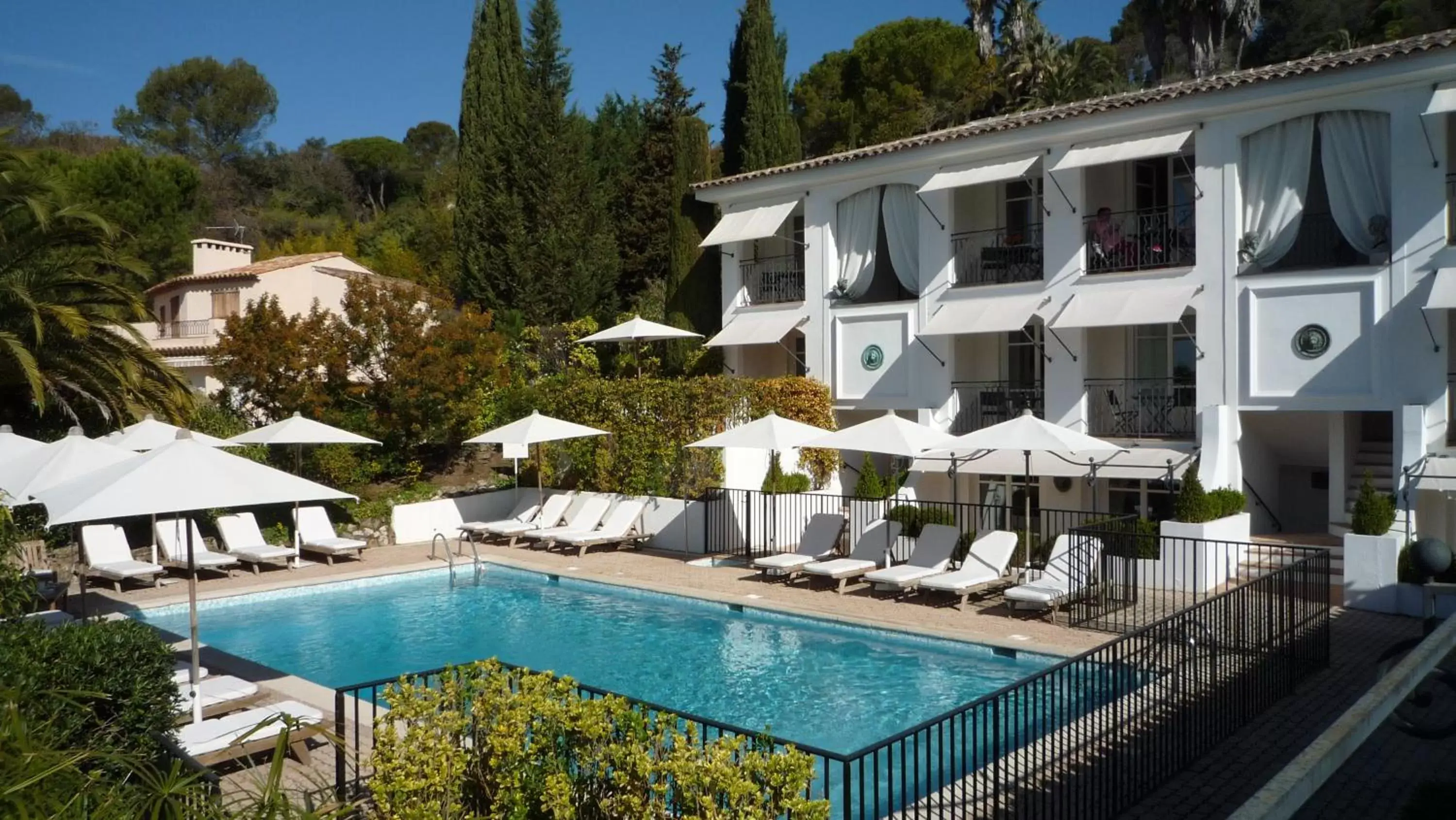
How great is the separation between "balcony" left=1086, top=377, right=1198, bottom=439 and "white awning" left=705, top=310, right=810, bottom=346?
A: 24.7ft

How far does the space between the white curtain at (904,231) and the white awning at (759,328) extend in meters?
2.74

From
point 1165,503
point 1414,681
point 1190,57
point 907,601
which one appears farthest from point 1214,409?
point 1190,57

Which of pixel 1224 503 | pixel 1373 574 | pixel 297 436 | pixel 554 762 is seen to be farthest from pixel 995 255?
→ pixel 554 762

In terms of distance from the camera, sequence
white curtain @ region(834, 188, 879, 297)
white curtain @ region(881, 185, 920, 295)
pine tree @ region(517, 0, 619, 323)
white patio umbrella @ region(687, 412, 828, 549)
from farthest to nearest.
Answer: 1. pine tree @ region(517, 0, 619, 323)
2. white curtain @ region(834, 188, 879, 297)
3. white curtain @ region(881, 185, 920, 295)
4. white patio umbrella @ region(687, 412, 828, 549)

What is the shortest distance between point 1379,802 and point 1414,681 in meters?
4.52

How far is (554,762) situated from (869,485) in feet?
47.4

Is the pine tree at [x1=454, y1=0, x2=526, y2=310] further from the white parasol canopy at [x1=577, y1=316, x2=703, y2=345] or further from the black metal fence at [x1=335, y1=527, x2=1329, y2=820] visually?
the black metal fence at [x1=335, y1=527, x2=1329, y2=820]

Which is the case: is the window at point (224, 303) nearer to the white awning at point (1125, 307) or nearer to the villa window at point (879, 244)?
the villa window at point (879, 244)

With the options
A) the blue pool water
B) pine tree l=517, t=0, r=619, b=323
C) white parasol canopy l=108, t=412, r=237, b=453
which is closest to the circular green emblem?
the blue pool water

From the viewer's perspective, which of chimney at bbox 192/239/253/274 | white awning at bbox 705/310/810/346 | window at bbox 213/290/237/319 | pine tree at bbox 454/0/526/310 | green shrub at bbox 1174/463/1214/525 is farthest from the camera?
chimney at bbox 192/239/253/274

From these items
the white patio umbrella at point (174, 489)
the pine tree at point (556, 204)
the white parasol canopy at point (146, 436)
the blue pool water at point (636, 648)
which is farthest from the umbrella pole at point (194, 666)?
the pine tree at point (556, 204)

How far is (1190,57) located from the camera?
38469 millimetres

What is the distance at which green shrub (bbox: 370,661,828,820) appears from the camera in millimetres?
5371

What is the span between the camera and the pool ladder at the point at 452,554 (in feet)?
63.7
